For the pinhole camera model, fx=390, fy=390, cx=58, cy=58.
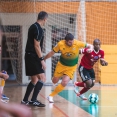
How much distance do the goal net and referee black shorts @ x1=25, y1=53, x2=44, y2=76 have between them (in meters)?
7.50

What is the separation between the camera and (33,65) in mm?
8438

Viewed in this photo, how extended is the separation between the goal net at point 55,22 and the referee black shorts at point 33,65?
7499mm

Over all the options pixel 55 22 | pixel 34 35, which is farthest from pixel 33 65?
pixel 55 22

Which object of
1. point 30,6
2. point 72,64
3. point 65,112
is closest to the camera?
point 65,112

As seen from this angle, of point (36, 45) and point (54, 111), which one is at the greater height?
point (36, 45)

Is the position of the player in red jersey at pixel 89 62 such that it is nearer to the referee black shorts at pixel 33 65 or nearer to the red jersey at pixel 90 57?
the red jersey at pixel 90 57

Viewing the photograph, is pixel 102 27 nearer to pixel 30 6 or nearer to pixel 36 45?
pixel 30 6

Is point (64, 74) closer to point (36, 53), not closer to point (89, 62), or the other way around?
point (89, 62)

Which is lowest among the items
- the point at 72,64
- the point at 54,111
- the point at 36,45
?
the point at 54,111

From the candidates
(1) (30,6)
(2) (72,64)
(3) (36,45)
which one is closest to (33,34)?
(3) (36,45)

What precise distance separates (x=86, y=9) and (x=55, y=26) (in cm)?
151

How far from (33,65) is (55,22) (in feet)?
27.3

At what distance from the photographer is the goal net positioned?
52.9 ft

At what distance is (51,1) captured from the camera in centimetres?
1625
